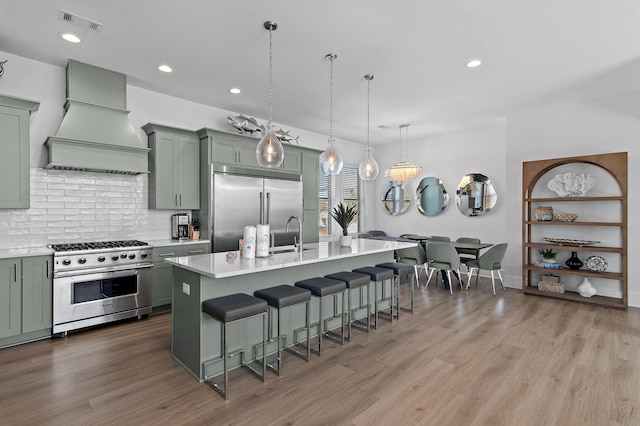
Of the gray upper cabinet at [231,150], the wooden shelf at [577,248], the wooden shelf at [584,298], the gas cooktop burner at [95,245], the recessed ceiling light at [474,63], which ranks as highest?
the recessed ceiling light at [474,63]

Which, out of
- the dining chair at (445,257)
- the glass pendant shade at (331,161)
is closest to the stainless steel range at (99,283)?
the glass pendant shade at (331,161)

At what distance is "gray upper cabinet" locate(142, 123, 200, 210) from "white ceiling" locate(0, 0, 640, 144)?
64cm

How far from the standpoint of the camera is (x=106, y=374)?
Result: 2.73 metres

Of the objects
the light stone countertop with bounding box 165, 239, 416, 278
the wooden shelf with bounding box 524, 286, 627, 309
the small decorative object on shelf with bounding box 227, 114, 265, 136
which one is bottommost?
the wooden shelf with bounding box 524, 286, 627, 309

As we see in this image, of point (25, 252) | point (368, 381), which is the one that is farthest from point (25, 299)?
point (368, 381)

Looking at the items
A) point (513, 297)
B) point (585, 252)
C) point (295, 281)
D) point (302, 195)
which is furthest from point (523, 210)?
point (295, 281)

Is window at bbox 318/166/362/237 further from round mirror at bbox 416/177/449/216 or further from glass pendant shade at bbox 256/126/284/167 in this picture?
glass pendant shade at bbox 256/126/284/167

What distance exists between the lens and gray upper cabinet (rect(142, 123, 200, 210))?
459cm

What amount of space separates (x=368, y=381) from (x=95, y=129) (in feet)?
13.3

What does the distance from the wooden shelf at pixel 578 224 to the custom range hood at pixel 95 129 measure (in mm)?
5838

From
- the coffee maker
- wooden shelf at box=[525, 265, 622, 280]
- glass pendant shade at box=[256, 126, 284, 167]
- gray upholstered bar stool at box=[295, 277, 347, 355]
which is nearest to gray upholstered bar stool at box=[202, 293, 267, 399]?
gray upholstered bar stool at box=[295, 277, 347, 355]

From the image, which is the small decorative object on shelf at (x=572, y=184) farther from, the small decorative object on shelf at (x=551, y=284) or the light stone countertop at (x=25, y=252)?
the light stone countertop at (x=25, y=252)

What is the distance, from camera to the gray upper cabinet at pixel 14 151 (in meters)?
3.39

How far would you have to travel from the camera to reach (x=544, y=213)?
17.5 feet
